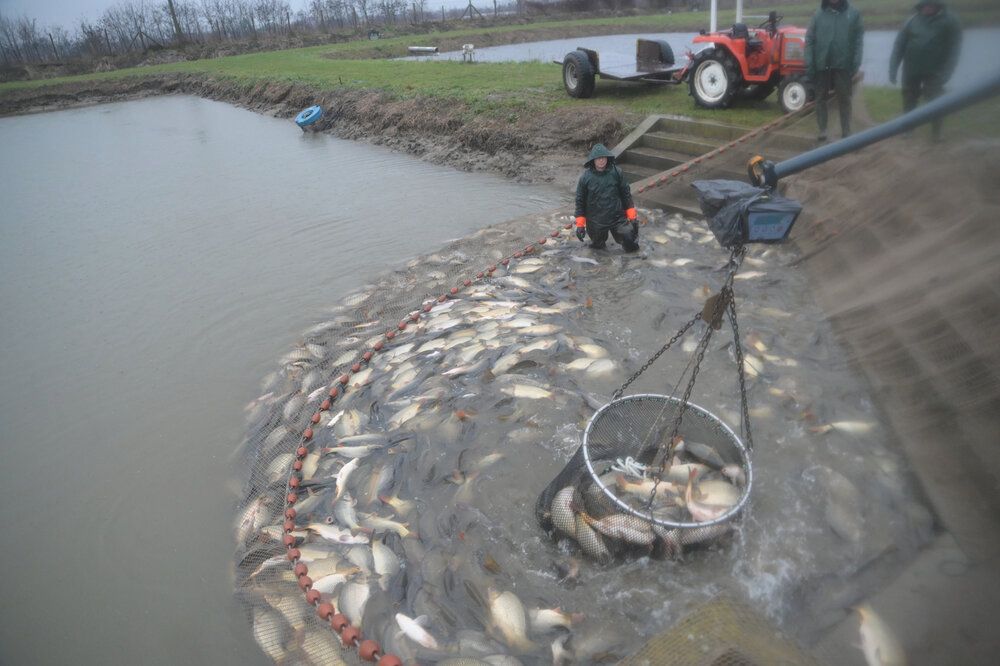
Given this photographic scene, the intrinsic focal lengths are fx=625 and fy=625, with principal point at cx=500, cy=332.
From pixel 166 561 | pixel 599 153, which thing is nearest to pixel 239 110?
pixel 599 153

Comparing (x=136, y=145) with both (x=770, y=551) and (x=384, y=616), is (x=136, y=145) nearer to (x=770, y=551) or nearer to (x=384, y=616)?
(x=384, y=616)

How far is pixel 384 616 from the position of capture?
3.76m

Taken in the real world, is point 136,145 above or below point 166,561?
above

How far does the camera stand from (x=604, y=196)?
7.66m

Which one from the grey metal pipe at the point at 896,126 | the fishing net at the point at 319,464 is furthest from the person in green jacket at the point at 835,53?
the grey metal pipe at the point at 896,126

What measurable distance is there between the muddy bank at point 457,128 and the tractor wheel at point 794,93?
2712mm

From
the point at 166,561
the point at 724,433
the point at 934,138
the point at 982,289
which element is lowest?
the point at 166,561

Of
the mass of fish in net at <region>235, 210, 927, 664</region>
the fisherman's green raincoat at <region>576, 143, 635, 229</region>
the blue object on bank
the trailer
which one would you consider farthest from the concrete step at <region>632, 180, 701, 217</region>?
the blue object on bank

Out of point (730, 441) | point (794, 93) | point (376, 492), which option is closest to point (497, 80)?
point (794, 93)

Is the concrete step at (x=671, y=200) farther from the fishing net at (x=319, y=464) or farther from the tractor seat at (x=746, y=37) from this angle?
the tractor seat at (x=746, y=37)

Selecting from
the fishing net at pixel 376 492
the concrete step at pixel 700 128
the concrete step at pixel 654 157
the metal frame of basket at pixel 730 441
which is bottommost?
the fishing net at pixel 376 492

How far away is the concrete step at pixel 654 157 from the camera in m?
9.98

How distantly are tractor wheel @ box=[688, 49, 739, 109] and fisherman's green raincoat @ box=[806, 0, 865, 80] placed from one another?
7.35ft

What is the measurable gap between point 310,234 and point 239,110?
16500 millimetres
